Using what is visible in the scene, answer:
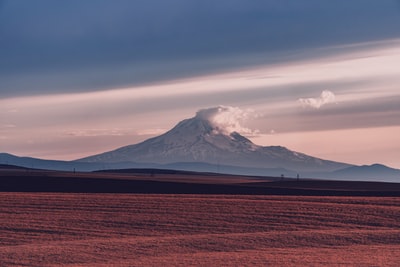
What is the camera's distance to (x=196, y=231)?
1706 inches

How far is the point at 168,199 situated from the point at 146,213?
34.7 feet

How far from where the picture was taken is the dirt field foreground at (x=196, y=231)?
32719 mm

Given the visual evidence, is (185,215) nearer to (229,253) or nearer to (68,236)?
(68,236)

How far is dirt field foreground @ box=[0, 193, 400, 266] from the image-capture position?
107 ft

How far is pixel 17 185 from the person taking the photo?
90.6 m

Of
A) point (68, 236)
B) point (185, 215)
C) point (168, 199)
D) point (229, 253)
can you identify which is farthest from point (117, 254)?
point (168, 199)

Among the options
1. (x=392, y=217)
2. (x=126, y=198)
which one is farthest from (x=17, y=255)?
(x=126, y=198)

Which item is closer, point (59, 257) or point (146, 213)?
point (59, 257)

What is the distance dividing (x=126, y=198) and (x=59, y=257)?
29688mm

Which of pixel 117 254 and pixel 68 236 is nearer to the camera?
pixel 117 254

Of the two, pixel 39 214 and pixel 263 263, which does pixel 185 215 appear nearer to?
pixel 39 214

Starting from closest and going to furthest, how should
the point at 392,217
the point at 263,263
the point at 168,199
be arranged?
the point at 263,263, the point at 392,217, the point at 168,199

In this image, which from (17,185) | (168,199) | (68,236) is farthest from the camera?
(17,185)

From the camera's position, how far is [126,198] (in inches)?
2452
